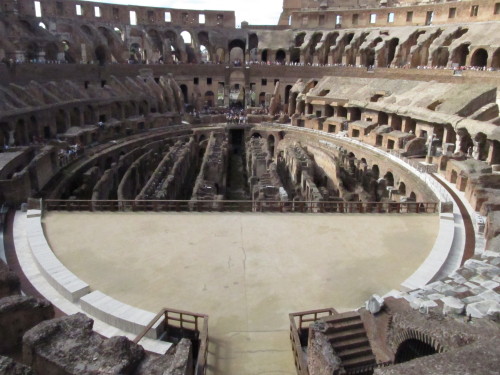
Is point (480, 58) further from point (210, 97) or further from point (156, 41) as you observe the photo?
point (156, 41)

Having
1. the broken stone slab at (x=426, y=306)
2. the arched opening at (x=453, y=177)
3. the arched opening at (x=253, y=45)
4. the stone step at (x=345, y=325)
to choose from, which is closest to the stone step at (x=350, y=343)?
the stone step at (x=345, y=325)

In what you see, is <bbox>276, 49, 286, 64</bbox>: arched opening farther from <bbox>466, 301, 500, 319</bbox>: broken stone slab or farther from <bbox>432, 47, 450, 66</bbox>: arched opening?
<bbox>466, 301, 500, 319</bbox>: broken stone slab

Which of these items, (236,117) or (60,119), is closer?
(60,119)

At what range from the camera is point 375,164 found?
2520cm

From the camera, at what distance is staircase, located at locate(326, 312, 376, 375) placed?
7.31 m

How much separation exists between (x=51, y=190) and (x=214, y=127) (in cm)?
1852

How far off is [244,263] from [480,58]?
3323cm

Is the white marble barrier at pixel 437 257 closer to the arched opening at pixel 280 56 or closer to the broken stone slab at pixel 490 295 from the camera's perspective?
the broken stone slab at pixel 490 295

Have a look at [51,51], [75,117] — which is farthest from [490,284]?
[51,51]

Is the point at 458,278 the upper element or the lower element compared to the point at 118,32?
lower

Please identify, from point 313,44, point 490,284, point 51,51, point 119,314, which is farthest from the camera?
point 313,44

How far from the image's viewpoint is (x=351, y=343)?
24.9ft

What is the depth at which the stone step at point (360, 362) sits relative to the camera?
7.32 metres

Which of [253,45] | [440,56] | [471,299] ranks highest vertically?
[253,45]
